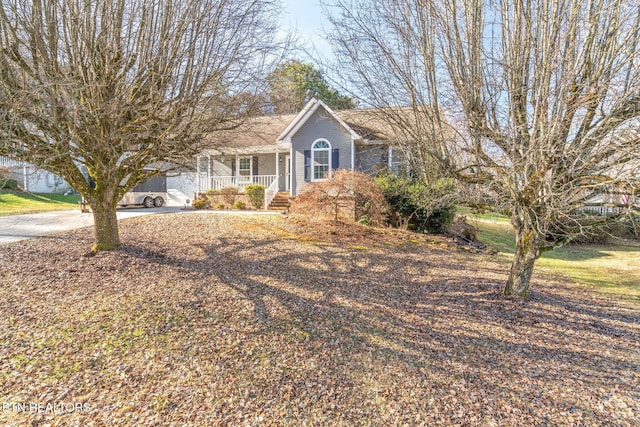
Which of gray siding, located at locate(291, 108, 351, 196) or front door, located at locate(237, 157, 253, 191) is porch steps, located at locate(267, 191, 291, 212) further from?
front door, located at locate(237, 157, 253, 191)

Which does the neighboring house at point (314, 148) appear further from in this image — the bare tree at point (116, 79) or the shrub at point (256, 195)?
the bare tree at point (116, 79)

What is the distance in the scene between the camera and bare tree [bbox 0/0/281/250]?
17.6 ft

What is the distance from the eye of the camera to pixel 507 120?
5.43 m

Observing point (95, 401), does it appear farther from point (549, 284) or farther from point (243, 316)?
point (549, 284)

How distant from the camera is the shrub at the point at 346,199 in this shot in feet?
38.9

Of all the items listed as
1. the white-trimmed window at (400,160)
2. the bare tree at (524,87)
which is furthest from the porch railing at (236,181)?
the bare tree at (524,87)

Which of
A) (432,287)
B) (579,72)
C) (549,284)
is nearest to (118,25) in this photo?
(579,72)

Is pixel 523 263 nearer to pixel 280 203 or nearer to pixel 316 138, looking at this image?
pixel 280 203

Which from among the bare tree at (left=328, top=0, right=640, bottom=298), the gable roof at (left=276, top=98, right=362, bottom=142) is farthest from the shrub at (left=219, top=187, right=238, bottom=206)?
the bare tree at (left=328, top=0, right=640, bottom=298)

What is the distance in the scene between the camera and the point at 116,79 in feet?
19.3

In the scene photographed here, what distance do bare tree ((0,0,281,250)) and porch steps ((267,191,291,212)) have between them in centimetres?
906

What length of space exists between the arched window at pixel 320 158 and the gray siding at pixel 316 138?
0.69 ft

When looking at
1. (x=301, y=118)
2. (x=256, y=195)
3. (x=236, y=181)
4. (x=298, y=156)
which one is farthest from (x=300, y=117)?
(x=236, y=181)

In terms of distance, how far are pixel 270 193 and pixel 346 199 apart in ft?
18.7
